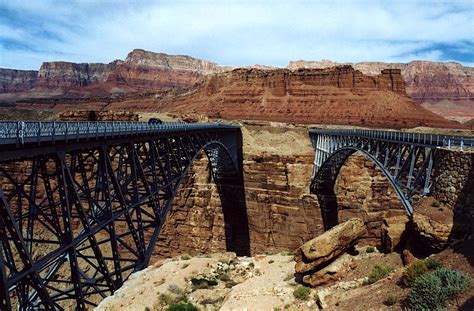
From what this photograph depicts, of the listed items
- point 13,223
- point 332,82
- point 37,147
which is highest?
A: point 332,82

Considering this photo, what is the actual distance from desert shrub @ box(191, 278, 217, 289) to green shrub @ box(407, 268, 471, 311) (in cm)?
1152

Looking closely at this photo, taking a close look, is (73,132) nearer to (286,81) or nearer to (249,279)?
(249,279)

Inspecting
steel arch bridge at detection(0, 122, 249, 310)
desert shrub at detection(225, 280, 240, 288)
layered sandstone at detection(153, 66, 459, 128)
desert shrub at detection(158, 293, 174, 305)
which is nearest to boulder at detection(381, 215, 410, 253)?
desert shrub at detection(225, 280, 240, 288)

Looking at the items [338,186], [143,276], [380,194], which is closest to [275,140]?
[338,186]

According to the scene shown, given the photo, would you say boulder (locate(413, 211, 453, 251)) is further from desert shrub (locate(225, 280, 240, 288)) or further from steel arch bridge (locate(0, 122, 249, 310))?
steel arch bridge (locate(0, 122, 249, 310))

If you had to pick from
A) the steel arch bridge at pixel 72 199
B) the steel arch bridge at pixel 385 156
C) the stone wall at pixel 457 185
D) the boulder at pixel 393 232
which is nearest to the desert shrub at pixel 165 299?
the steel arch bridge at pixel 72 199

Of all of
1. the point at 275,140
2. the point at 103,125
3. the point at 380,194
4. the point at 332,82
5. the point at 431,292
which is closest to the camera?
the point at 431,292

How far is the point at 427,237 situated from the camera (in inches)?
640

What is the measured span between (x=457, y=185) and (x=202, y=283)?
45.2ft

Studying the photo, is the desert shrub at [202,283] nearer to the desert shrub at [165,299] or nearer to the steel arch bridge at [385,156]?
the desert shrub at [165,299]

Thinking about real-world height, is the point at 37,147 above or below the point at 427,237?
above

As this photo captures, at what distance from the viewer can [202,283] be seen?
22.1 m

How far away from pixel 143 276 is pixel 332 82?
8264 centimetres

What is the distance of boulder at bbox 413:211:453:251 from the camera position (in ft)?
52.2
